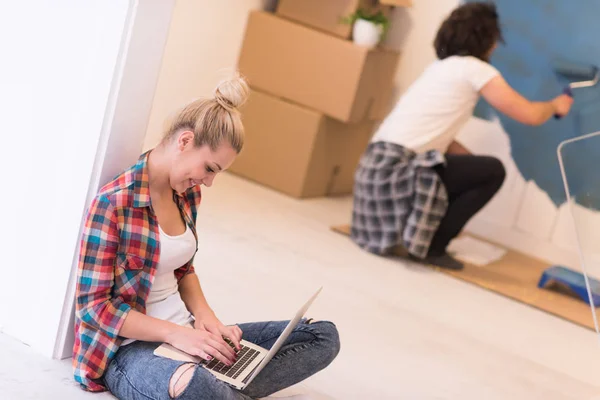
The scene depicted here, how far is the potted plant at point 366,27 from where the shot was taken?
3.75 m

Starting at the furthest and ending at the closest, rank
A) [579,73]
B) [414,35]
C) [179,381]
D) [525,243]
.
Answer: [414,35], [525,243], [579,73], [179,381]

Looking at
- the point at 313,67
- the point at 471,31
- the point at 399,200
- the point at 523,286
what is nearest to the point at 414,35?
the point at 313,67

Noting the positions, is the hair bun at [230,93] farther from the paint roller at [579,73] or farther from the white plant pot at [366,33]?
the paint roller at [579,73]

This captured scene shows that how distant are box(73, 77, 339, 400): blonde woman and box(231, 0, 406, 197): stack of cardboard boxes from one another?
2092mm

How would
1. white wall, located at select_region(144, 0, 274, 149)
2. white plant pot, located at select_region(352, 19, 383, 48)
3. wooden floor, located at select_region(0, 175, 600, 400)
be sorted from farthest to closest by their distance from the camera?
white plant pot, located at select_region(352, 19, 383, 48) < white wall, located at select_region(144, 0, 274, 149) < wooden floor, located at select_region(0, 175, 600, 400)

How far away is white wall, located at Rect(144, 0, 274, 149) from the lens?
143 inches

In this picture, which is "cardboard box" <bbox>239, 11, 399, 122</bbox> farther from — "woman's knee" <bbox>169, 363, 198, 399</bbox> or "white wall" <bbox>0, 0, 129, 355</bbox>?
"woman's knee" <bbox>169, 363, 198, 399</bbox>

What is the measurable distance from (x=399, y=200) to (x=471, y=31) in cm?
66

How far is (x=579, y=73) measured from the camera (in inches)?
146

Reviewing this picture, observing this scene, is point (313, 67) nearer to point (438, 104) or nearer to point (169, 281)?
point (438, 104)

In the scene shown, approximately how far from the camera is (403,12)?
4191mm

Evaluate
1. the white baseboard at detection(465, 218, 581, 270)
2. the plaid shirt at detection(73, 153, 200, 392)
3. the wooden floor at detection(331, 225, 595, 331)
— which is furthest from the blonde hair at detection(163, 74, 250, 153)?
the white baseboard at detection(465, 218, 581, 270)

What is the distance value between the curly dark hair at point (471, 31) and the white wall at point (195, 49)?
1.00m

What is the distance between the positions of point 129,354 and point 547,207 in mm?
2633
